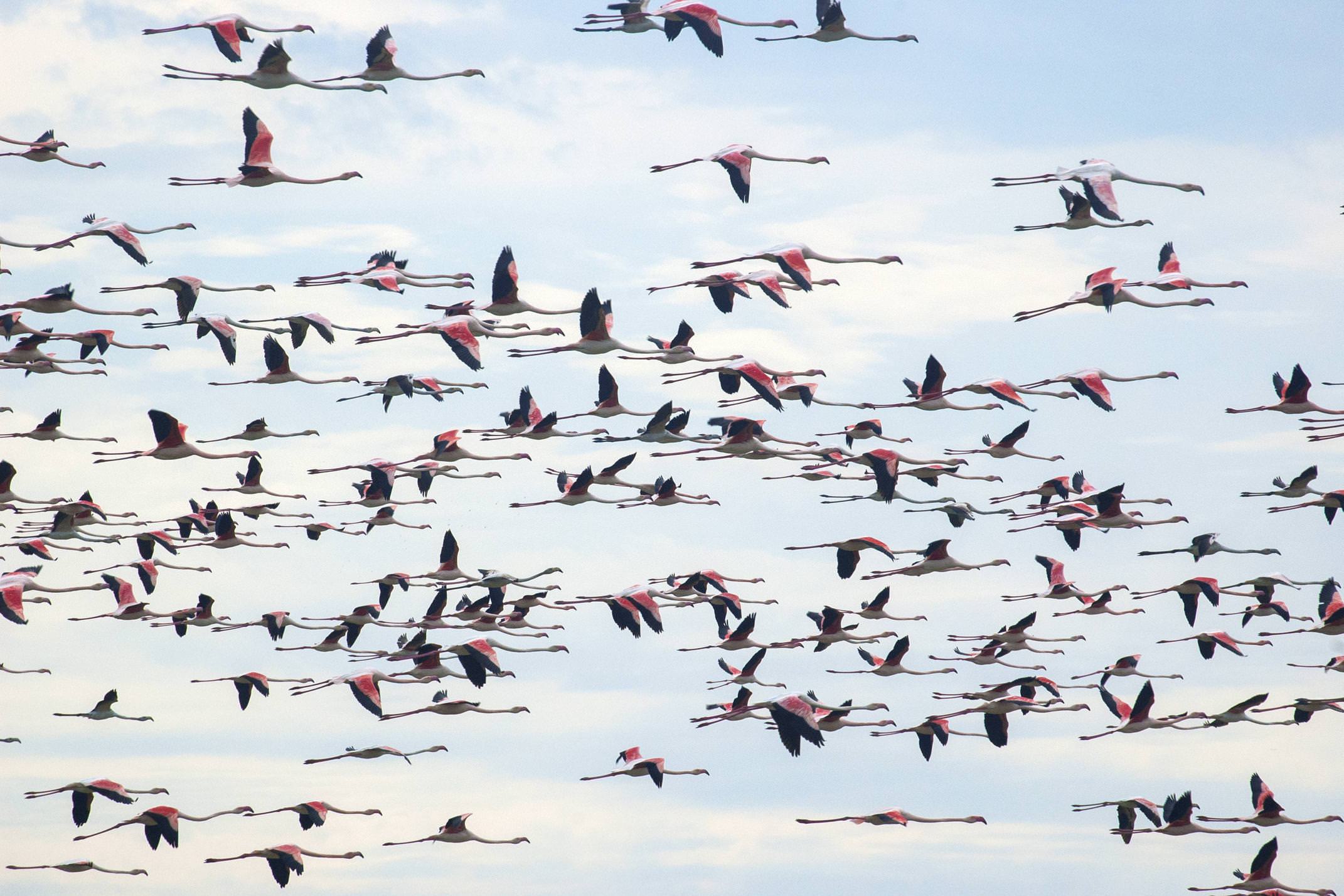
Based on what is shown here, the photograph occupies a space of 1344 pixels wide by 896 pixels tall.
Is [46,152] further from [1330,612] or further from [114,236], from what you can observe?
[1330,612]

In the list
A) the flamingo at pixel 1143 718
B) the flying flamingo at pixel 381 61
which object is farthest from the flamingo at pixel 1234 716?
the flying flamingo at pixel 381 61

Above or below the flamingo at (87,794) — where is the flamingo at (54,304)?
above

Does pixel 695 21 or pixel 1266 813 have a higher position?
pixel 695 21


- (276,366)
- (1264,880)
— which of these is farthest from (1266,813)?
(276,366)

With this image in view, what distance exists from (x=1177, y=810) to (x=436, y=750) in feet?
57.2

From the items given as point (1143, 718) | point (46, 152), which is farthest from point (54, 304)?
point (1143, 718)

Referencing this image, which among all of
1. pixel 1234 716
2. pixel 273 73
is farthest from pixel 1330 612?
pixel 273 73

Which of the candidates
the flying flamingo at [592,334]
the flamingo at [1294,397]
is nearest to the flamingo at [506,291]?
the flying flamingo at [592,334]

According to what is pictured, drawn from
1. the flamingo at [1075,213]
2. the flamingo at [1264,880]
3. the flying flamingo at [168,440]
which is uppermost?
the flamingo at [1075,213]

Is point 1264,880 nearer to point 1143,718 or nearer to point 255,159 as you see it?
point 1143,718

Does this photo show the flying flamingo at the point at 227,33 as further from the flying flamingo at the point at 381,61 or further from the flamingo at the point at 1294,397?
the flamingo at the point at 1294,397

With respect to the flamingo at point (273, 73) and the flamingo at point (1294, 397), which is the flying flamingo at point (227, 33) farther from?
the flamingo at point (1294, 397)

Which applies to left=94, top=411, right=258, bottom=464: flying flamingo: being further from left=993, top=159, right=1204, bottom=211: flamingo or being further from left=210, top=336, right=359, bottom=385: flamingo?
left=993, top=159, right=1204, bottom=211: flamingo

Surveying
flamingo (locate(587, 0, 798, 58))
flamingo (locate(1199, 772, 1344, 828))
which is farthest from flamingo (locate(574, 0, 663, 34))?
flamingo (locate(1199, 772, 1344, 828))
